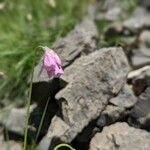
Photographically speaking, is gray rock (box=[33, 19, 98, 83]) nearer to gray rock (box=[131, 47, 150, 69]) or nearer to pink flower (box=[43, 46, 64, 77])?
gray rock (box=[131, 47, 150, 69])

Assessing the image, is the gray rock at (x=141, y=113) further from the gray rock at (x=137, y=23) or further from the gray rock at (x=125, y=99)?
the gray rock at (x=137, y=23)

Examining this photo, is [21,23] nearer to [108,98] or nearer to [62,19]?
[62,19]

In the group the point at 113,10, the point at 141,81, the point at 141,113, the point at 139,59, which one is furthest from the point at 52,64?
the point at 113,10

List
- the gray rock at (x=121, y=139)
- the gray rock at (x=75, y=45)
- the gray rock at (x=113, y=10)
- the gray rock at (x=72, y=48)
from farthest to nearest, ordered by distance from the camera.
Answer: the gray rock at (x=113, y=10), the gray rock at (x=75, y=45), the gray rock at (x=72, y=48), the gray rock at (x=121, y=139)

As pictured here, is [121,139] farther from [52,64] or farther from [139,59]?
[139,59]

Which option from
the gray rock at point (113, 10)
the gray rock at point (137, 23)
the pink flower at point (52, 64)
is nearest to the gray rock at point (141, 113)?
the pink flower at point (52, 64)

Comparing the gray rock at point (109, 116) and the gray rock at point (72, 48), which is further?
the gray rock at point (72, 48)

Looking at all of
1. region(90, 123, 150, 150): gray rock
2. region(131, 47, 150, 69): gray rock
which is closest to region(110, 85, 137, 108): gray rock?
region(90, 123, 150, 150): gray rock
